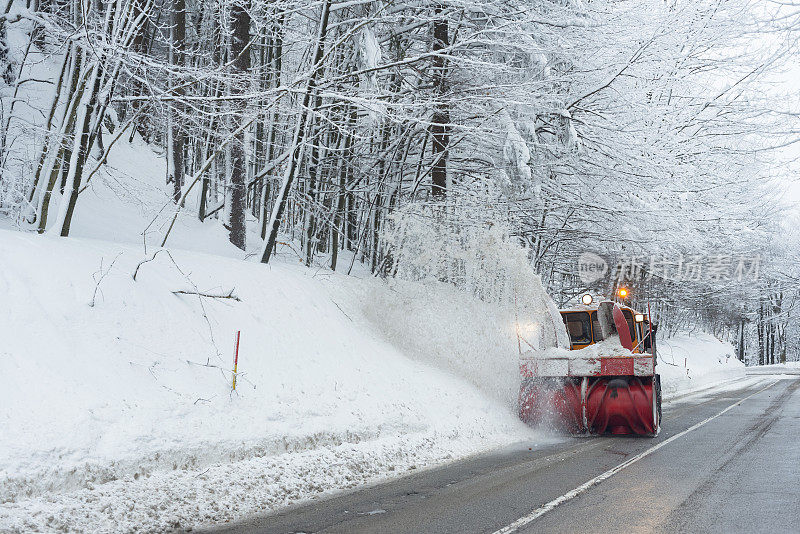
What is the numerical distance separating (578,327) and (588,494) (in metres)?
6.95

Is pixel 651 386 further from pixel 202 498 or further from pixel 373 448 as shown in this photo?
pixel 202 498

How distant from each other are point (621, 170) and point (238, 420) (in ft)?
35.9

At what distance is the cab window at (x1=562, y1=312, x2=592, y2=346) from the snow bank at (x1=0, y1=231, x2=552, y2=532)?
5.77ft

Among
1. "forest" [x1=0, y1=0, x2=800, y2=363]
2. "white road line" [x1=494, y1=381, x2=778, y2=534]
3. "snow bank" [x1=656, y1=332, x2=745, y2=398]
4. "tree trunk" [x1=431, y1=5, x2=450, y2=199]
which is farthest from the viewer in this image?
"snow bank" [x1=656, y1=332, x2=745, y2=398]

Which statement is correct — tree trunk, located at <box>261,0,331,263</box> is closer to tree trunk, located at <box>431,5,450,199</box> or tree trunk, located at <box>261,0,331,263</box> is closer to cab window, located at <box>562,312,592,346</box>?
tree trunk, located at <box>431,5,450,199</box>

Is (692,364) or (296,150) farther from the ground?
(296,150)

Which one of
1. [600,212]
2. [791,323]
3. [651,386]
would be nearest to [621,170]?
[600,212]

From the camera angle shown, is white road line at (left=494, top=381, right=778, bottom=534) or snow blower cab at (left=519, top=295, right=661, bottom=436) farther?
snow blower cab at (left=519, top=295, right=661, bottom=436)

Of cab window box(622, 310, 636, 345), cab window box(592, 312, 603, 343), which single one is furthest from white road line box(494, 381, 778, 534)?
cab window box(592, 312, 603, 343)

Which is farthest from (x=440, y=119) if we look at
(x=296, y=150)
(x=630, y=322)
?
(x=630, y=322)

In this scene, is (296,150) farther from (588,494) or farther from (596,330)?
(588,494)

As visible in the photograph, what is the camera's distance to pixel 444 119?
14.8 m

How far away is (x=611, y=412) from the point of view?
1119 cm

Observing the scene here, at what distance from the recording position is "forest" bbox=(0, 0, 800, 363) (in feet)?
34.2
